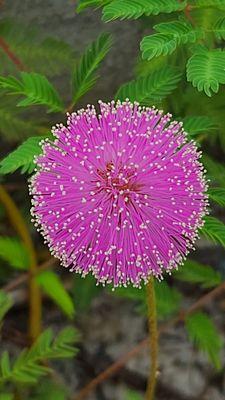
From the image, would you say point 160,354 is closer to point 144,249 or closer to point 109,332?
point 109,332

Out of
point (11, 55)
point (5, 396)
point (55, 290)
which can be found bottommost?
point (5, 396)

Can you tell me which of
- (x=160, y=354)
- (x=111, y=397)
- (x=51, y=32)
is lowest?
(x=111, y=397)

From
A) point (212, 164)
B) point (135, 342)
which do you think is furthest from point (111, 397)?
point (212, 164)

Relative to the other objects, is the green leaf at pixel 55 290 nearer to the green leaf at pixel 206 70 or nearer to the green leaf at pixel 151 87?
the green leaf at pixel 151 87

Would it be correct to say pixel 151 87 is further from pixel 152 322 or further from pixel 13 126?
pixel 13 126

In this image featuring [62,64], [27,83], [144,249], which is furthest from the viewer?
[62,64]

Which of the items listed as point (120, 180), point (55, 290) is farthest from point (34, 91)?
point (55, 290)

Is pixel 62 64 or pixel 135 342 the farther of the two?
pixel 135 342
